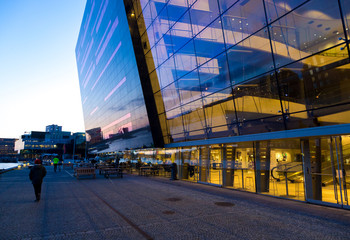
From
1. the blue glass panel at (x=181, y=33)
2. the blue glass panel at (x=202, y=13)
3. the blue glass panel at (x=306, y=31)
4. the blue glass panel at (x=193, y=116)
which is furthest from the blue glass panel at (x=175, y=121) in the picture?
the blue glass panel at (x=306, y=31)

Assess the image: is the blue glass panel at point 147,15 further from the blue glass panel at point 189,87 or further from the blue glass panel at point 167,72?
the blue glass panel at point 189,87

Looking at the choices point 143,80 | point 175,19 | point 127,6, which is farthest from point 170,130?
point 127,6

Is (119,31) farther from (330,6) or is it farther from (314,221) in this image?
(314,221)

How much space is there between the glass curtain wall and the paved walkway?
13.5ft

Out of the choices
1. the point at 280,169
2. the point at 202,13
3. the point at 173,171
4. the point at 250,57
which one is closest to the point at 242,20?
the point at 250,57

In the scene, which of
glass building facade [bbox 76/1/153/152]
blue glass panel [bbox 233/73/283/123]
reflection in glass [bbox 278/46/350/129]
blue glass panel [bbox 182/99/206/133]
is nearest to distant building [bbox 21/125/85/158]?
glass building facade [bbox 76/1/153/152]

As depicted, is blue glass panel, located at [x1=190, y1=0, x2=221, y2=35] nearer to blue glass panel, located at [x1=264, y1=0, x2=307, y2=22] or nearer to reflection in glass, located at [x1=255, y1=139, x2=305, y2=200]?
blue glass panel, located at [x1=264, y1=0, x2=307, y2=22]

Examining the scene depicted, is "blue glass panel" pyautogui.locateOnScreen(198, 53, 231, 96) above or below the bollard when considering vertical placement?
above

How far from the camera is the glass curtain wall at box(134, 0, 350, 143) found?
9.30 m

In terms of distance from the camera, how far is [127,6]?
2753cm

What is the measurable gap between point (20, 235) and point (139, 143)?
2224cm

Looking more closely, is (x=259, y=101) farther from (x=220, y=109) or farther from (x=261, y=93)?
(x=220, y=109)

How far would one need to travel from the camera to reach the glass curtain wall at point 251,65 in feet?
30.5

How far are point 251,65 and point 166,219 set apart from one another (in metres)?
9.40
